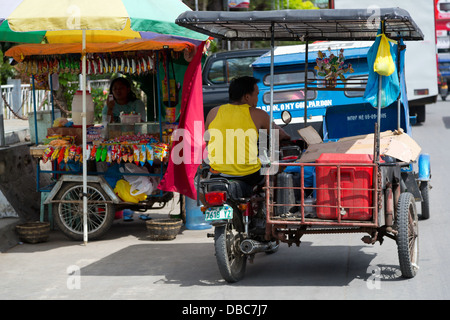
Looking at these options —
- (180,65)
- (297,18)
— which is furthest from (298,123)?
(297,18)

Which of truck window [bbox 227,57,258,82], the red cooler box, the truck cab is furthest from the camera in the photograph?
truck window [bbox 227,57,258,82]

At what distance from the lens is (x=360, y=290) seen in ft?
20.5

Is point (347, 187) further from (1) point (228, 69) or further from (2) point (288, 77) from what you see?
(1) point (228, 69)

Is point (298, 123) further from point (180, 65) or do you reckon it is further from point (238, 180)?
point (238, 180)

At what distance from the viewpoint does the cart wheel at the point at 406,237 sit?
6.32 meters

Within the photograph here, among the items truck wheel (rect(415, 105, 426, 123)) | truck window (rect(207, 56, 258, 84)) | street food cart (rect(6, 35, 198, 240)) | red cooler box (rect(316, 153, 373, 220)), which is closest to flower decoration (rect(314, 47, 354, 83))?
street food cart (rect(6, 35, 198, 240))

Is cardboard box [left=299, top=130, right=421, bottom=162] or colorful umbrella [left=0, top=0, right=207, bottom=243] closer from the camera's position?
cardboard box [left=299, top=130, right=421, bottom=162]

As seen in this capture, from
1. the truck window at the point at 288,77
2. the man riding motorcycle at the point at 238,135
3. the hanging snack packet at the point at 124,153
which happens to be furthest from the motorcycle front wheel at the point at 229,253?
the truck window at the point at 288,77

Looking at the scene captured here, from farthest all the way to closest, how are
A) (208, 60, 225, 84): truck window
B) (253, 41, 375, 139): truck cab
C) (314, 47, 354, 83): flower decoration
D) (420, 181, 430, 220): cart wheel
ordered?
1. (208, 60, 225, 84): truck window
2. (253, 41, 375, 139): truck cab
3. (420, 181, 430, 220): cart wheel
4. (314, 47, 354, 83): flower decoration

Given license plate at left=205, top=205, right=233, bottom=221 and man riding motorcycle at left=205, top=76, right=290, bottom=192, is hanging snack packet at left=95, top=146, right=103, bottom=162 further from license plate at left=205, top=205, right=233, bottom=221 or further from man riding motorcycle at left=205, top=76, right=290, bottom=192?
license plate at left=205, top=205, right=233, bottom=221

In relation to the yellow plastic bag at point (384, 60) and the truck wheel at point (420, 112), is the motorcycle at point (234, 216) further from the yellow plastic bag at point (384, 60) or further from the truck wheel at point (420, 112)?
the truck wheel at point (420, 112)

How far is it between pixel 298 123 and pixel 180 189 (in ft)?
11.8

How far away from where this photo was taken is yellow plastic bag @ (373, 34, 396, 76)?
6.23 meters

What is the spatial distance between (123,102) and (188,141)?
6.27 feet
